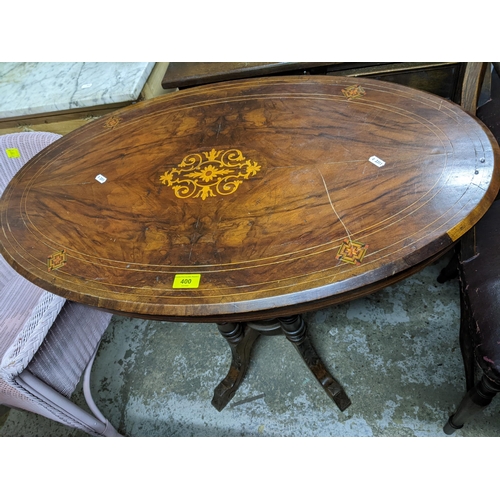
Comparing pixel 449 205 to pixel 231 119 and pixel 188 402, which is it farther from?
pixel 188 402

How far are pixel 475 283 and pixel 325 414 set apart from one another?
2.64ft

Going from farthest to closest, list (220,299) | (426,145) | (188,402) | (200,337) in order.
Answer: (200,337), (188,402), (426,145), (220,299)

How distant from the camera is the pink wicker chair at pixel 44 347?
103 centimetres

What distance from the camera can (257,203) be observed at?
1105mm

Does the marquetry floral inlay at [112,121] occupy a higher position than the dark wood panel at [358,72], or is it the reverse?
the marquetry floral inlay at [112,121]

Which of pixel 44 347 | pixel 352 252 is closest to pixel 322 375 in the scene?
pixel 352 252

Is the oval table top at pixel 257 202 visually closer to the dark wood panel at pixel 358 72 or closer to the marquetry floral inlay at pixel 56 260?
the marquetry floral inlay at pixel 56 260

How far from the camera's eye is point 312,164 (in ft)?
3.84

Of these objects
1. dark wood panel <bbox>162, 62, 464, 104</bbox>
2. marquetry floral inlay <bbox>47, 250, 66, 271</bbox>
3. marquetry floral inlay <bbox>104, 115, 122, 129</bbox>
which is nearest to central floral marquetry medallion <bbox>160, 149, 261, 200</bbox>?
marquetry floral inlay <bbox>47, 250, 66, 271</bbox>

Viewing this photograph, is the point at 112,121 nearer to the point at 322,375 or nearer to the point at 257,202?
the point at 257,202

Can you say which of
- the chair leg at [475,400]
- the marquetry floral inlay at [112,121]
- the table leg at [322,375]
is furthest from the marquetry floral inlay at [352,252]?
the marquetry floral inlay at [112,121]

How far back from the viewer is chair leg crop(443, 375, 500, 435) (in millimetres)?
1044

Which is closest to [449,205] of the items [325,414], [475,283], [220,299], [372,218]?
[372,218]

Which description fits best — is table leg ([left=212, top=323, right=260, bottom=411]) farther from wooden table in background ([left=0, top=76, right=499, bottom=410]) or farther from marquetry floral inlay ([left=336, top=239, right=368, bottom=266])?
marquetry floral inlay ([left=336, top=239, right=368, bottom=266])
